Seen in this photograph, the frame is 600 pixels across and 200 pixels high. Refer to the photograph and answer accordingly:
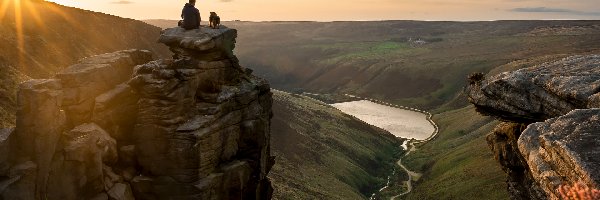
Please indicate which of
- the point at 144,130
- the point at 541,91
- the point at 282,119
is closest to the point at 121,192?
the point at 144,130

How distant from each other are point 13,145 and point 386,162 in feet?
371

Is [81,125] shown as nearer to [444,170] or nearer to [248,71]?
[248,71]

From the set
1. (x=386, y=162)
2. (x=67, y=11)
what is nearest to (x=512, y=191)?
(x=386, y=162)

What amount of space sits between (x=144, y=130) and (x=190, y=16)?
10.0 meters

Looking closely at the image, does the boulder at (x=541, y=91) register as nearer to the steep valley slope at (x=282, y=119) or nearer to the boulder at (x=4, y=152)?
the boulder at (x=4, y=152)

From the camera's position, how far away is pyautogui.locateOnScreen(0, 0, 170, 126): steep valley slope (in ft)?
194

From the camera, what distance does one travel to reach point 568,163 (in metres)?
21.8

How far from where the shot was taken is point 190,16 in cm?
3884

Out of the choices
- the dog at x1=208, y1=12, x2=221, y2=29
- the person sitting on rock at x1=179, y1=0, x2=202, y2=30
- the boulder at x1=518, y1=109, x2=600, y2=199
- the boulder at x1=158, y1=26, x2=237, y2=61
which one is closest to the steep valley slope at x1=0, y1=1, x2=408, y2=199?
the boulder at x1=158, y1=26, x2=237, y2=61

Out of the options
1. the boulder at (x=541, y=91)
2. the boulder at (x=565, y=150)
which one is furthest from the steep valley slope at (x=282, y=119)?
the boulder at (x=565, y=150)

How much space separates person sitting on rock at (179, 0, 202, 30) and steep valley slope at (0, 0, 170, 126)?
58.1 feet

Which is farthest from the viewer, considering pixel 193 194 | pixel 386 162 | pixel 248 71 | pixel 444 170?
pixel 386 162

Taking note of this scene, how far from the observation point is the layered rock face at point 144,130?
27906 mm

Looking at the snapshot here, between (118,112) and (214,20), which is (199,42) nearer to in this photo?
(214,20)
